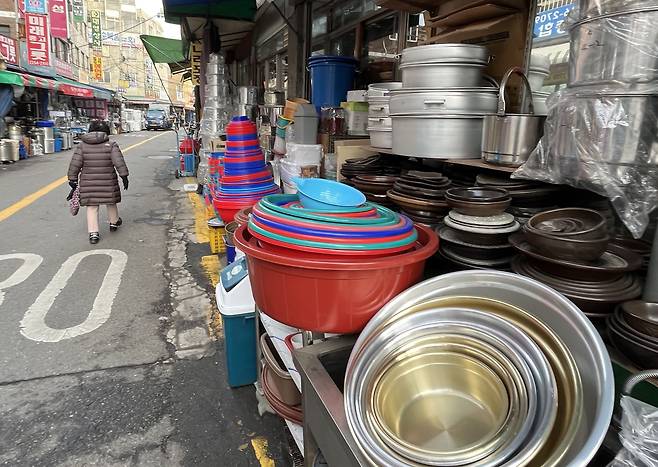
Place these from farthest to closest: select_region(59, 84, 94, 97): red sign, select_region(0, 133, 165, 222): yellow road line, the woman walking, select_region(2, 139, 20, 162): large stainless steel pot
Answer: select_region(59, 84, 94, 97): red sign < select_region(2, 139, 20, 162): large stainless steel pot < select_region(0, 133, 165, 222): yellow road line < the woman walking

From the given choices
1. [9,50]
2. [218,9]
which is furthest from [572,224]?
[9,50]

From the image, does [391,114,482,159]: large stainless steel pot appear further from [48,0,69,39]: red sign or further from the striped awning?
[48,0,69,39]: red sign

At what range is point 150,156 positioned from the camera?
695 inches

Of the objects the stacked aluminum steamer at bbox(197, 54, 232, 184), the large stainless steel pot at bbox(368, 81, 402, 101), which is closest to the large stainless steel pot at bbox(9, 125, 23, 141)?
the stacked aluminum steamer at bbox(197, 54, 232, 184)

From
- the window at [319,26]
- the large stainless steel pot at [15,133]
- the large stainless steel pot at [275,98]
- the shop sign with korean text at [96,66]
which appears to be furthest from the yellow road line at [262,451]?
the shop sign with korean text at [96,66]

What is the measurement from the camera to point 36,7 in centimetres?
1917

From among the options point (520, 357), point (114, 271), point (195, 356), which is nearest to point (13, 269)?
point (114, 271)

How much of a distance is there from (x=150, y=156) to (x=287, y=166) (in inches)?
601

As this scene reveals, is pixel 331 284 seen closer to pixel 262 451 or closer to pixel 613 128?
pixel 613 128

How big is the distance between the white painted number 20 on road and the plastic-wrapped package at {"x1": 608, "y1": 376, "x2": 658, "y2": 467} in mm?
3937

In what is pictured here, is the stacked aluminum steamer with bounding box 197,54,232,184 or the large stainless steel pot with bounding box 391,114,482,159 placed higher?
the stacked aluminum steamer with bounding box 197,54,232,184

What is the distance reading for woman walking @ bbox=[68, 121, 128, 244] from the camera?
6.25 m

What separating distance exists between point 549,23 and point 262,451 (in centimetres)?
301

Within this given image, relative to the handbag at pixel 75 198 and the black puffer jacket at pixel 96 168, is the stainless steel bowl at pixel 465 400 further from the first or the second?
the handbag at pixel 75 198
